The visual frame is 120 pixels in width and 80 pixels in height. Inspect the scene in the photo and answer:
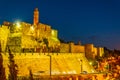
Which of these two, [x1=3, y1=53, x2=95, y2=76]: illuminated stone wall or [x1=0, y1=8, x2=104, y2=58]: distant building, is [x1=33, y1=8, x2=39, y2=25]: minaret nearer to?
[x1=0, y1=8, x2=104, y2=58]: distant building

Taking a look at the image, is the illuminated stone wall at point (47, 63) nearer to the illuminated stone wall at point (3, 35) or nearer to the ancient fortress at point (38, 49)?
the ancient fortress at point (38, 49)

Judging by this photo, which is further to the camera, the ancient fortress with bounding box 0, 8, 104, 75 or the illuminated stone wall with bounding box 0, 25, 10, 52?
the illuminated stone wall with bounding box 0, 25, 10, 52

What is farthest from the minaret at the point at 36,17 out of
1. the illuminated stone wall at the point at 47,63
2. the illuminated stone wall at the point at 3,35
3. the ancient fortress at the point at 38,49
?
the illuminated stone wall at the point at 47,63

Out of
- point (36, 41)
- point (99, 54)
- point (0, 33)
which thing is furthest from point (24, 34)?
point (99, 54)

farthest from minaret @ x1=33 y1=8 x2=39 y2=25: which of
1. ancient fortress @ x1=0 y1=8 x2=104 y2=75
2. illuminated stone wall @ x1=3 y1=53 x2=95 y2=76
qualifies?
illuminated stone wall @ x1=3 y1=53 x2=95 y2=76

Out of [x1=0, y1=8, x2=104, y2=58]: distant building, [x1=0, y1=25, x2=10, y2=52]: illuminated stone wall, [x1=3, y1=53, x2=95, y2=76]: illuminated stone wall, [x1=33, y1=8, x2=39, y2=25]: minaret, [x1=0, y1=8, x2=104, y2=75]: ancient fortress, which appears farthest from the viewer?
[x1=33, y1=8, x2=39, y2=25]: minaret

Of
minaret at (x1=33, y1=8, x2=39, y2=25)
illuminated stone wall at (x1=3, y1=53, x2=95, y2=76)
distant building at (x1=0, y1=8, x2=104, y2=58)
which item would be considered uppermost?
minaret at (x1=33, y1=8, x2=39, y2=25)

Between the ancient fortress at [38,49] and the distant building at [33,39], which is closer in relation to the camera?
the ancient fortress at [38,49]

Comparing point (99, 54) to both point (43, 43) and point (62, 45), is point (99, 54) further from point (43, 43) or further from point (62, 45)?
point (43, 43)

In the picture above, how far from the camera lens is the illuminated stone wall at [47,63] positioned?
44.1 m

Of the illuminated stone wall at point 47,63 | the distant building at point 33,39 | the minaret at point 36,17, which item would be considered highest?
the minaret at point 36,17

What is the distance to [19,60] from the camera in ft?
149

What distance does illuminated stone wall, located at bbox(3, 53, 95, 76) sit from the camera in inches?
1736

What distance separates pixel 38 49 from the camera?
184ft
